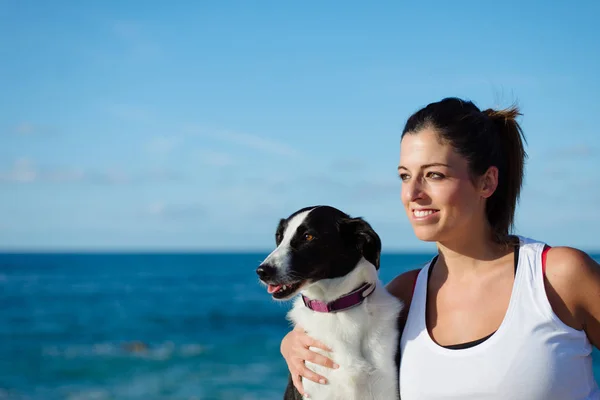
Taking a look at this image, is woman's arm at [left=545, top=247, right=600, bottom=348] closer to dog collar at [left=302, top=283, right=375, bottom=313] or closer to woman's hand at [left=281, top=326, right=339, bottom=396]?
dog collar at [left=302, top=283, right=375, bottom=313]

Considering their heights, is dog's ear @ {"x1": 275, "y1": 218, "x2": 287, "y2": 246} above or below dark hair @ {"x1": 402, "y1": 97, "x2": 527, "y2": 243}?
below

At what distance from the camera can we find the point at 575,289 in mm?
2439

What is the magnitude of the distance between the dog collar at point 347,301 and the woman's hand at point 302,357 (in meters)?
0.15

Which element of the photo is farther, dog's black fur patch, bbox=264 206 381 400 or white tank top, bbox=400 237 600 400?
dog's black fur patch, bbox=264 206 381 400

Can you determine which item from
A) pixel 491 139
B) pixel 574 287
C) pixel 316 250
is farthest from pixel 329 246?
pixel 574 287

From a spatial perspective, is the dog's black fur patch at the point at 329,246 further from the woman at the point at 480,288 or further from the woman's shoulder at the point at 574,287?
the woman's shoulder at the point at 574,287

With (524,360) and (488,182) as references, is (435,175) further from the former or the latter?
(524,360)

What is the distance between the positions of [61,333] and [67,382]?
23.7 ft

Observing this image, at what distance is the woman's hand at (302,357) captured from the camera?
9.66 ft

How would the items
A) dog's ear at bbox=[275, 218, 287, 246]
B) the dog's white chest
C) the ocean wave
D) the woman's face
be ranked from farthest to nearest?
1. the ocean wave
2. dog's ear at bbox=[275, 218, 287, 246]
3. the dog's white chest
4. the woman's face

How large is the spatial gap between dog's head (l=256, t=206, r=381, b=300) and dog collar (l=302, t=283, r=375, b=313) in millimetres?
112

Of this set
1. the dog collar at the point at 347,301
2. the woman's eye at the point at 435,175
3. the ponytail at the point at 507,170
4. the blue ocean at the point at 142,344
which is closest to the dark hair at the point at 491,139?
the ponytail at the point at 507,170

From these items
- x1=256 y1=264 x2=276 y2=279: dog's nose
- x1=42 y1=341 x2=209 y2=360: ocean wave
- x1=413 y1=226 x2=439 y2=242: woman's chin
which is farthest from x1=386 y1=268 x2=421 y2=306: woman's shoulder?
x1=42 y1=341 x2=209 y2=360: ocean wave

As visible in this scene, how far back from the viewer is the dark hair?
9.17 ft
